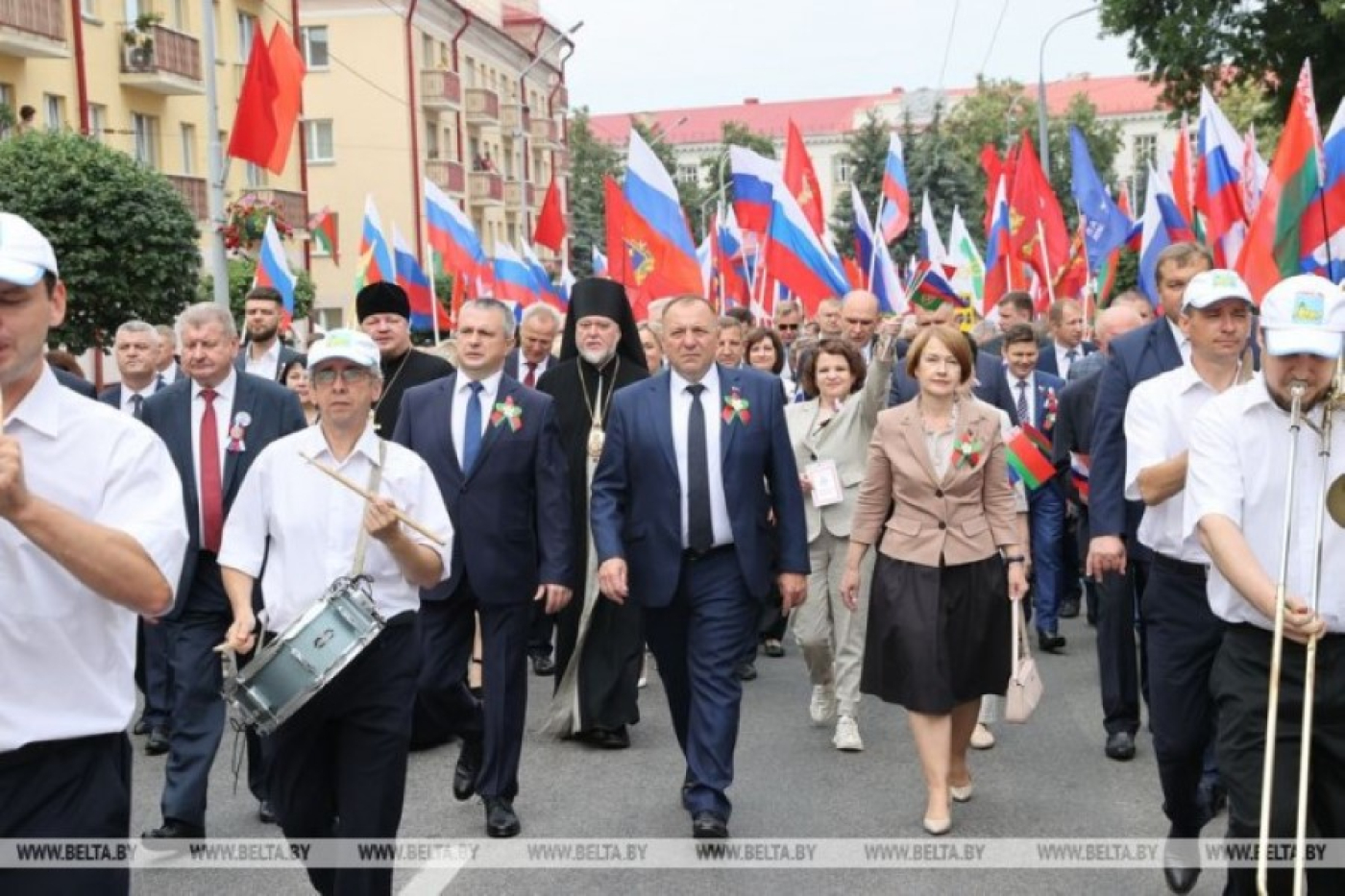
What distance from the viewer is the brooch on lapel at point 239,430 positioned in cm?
707

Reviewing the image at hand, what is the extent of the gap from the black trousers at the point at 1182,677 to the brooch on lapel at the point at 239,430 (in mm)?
3597

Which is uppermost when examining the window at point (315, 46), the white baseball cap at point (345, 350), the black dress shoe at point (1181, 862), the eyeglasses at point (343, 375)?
the window at point (315, 46)

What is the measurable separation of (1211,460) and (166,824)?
4.21 m

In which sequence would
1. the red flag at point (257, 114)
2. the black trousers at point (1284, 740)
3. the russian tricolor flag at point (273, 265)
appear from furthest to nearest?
1. the russian tricolor flag at point (273, 265)
2. the red flag at point (257, 114)
3. the black trousers at point (1284, 740)

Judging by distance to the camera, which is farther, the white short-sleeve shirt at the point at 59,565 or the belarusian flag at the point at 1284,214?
the belarusian flag at the point at 1284,214

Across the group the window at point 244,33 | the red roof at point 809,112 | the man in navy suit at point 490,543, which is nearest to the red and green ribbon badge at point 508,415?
the man in navy suit at point 490,543

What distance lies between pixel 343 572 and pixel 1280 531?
2.61m

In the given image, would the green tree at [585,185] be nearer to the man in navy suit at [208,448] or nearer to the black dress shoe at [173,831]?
the man in navy suit at [208,448]

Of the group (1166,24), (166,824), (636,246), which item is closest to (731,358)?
(636,246)

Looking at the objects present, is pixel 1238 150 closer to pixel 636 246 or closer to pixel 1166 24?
pixel 636 246

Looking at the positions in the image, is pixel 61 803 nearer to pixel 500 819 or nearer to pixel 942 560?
pixel 500 819

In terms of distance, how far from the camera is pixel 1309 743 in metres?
4.30

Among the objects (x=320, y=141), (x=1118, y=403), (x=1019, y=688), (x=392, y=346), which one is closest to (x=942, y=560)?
(x=1019, y=688)

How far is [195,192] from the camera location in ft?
121
